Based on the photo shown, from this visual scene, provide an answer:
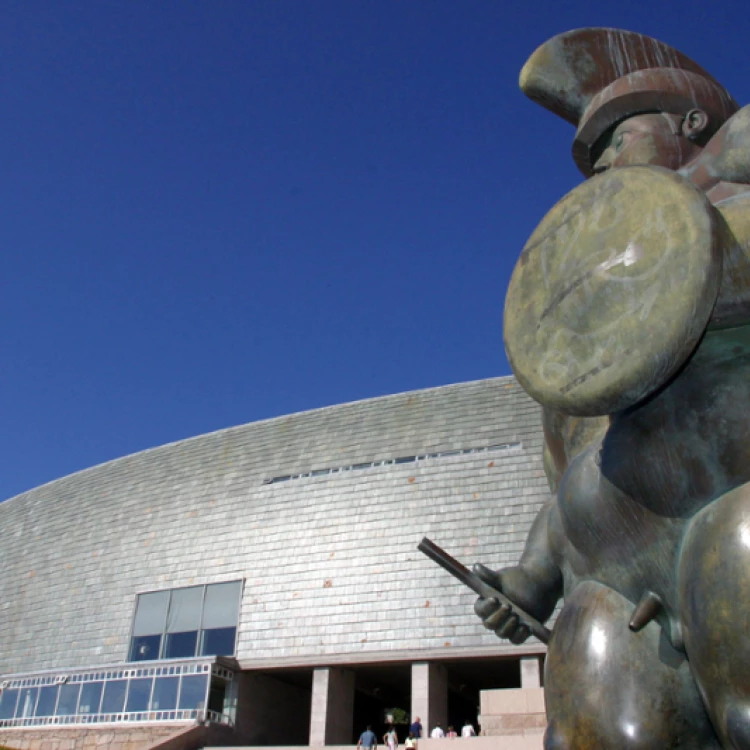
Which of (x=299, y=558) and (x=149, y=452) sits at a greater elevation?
(x=149, y=452)

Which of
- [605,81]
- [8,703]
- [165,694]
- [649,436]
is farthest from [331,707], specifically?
[649,436]

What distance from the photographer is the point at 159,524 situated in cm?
2956

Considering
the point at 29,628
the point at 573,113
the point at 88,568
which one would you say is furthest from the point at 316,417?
the point at 573,113

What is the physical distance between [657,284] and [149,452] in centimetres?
3437

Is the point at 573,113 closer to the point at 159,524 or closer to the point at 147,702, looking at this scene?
the point at 147,702

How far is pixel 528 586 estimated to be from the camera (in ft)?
10.4

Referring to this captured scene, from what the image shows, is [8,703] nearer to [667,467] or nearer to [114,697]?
[114,697]

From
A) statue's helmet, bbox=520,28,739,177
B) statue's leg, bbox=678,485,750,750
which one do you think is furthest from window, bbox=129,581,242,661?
statue's leg, bbox=678,485,750,750

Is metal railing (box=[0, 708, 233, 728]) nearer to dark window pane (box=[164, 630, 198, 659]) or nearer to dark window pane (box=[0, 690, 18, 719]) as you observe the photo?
dark window pane (box=[0, 690, 18, 719])

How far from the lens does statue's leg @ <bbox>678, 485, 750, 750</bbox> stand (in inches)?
82.8

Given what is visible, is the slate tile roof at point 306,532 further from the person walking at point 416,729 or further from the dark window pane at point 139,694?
the person walking at point 416,729

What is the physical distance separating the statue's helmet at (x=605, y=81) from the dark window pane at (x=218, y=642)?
25049 mm

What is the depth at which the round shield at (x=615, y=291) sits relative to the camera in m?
2.12

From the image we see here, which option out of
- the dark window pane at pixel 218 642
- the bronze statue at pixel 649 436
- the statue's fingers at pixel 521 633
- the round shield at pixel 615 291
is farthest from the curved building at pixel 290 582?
the round shield at pixel 615 291
